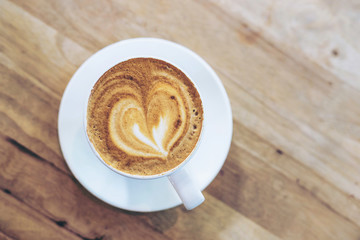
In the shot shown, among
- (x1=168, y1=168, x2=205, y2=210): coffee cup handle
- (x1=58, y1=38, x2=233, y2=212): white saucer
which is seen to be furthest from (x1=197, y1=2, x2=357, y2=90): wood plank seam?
(x1=168, y1=168, x2=205, y2=210): coffee cup handle

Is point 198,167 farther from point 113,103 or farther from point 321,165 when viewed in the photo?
point 321,165

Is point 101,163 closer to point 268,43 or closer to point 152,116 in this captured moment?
point 152,116

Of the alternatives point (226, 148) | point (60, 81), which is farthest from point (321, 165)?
point (60, 81)

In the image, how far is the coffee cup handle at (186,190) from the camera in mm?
812

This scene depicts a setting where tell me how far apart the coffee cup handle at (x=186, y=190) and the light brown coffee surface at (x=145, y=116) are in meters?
0.03

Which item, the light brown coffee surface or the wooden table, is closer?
the light brown coffee surface

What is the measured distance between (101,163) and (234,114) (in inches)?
21.6

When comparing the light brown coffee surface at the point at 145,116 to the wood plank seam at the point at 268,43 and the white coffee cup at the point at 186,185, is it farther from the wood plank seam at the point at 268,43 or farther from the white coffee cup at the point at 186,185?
the wood plank seam at the point at 268,43

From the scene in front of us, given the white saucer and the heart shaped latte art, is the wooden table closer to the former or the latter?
the white saucer

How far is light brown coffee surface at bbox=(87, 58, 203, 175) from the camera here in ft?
2.70

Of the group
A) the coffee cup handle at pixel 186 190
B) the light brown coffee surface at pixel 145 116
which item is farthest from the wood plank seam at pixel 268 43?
the coffee cup handle at pixel 186 190

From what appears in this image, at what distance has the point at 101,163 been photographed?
92cm

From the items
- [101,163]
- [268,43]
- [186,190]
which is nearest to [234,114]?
[268,43]

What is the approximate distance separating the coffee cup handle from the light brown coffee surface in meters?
0.03
